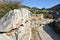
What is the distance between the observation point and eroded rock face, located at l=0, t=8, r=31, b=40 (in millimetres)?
12828

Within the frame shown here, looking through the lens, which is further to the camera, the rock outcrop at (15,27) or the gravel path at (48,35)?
the gravel path at (48,35)

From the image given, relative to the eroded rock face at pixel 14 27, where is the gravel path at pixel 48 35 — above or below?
below

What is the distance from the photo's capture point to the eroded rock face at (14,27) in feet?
42.1

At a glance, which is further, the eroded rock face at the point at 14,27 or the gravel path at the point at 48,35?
the gravel path at the point at 48,35

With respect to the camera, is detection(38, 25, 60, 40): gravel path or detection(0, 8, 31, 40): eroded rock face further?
detection(38, 25, 60, 40): gravel path

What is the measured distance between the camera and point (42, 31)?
58.4 ft

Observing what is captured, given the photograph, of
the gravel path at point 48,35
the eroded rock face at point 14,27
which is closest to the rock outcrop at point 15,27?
the eroded rock face at point 14,27

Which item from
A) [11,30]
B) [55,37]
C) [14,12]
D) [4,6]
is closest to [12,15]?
[14,12]

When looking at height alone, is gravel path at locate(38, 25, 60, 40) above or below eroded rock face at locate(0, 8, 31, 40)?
below

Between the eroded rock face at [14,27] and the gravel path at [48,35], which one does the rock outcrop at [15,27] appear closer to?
the eroded rock face at [14,27]

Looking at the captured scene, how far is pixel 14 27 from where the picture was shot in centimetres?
1319

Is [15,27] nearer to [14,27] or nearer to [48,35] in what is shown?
[14,27]

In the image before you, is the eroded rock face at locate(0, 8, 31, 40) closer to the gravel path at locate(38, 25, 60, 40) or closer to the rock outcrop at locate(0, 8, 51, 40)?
the rock outcrop at locate(0, 8, 51, 40)

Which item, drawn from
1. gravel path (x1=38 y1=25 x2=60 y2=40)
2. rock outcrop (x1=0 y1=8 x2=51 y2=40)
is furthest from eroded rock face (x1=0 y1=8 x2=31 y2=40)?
gravel path (x1=38 y1=25 x2=60 y2=40)
